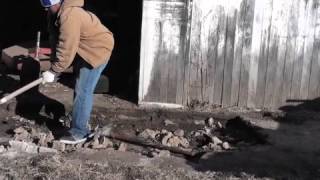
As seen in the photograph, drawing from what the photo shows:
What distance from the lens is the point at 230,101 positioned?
9109 millimetres

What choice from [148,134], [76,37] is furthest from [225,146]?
[76,37]

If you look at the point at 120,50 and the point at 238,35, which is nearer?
the point at 238,35

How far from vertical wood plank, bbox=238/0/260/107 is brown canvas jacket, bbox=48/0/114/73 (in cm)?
238

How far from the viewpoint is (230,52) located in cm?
890

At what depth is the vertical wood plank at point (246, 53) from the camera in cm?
878

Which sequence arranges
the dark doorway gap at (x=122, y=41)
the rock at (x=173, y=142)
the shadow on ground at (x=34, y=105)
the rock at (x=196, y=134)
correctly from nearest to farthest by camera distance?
the rock at (x=173, y=142), the rock at (x=196, y=134), the shadow on ground at (x=34, y=105), the dark doorway gap at (x=122, y=41)

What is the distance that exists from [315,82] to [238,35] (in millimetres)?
1258

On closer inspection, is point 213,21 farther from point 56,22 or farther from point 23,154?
point 23,154

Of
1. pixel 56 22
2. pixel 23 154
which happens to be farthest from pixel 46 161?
pixel 56 22

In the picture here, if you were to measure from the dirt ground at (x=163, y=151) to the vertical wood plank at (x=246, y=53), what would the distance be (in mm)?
205

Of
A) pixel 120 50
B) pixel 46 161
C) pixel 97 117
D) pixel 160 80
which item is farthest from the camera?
pixel 120 50

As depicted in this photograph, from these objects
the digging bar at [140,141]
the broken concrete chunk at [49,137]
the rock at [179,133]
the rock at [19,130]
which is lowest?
the rock at [179,133]

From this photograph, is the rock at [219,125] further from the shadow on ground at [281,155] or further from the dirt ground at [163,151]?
the shadow on ground at [281,155]

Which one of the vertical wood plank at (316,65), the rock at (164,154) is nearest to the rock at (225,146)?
the rock at (164,154)
